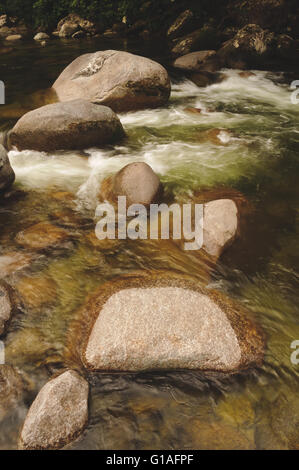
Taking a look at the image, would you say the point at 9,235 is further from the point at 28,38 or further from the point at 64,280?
the point at 28,38

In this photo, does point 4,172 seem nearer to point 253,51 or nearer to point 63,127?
point 63,127

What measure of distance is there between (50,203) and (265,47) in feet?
43.9

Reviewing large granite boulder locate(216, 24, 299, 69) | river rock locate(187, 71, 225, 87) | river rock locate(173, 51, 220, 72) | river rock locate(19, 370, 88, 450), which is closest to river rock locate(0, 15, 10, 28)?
river rock locate(173, 51, 220, 72)

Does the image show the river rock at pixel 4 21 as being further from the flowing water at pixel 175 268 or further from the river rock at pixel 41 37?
the flowing water at pixel 175 268

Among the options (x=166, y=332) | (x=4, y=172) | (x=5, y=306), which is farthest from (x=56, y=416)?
(x=4, y=172)

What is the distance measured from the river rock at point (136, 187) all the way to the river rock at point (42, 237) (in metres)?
1.08

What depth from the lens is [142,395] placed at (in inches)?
109

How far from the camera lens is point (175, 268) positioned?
13.3 ft

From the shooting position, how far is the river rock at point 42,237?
166 inches

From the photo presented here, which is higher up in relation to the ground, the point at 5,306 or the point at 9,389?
the point at 5,306

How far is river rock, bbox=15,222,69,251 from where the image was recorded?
13.9ft

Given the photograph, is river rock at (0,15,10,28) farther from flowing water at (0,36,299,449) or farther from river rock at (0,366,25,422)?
river rock at (0,366,25,422)

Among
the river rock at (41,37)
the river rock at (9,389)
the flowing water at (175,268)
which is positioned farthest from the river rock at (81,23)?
the river rock at (9,389)

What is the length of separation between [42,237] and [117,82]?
5.47 m
